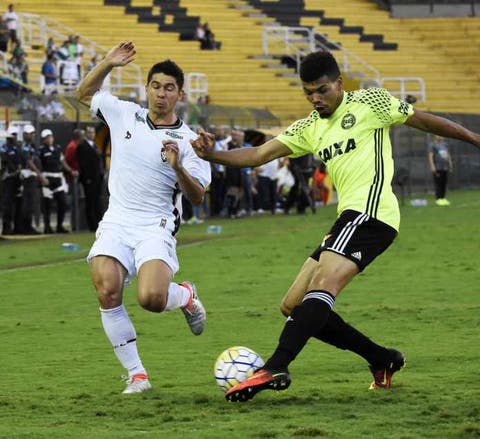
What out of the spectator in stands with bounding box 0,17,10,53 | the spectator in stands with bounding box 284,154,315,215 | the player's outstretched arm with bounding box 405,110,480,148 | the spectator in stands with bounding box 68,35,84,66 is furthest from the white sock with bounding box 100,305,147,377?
the spectator in stands with bounding box 0,17,10,53

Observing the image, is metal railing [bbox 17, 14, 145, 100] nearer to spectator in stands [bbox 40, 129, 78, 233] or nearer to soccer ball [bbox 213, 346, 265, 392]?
spectator in stands [bbox 40, 129, 78, 233]

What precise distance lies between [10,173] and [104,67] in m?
18.0

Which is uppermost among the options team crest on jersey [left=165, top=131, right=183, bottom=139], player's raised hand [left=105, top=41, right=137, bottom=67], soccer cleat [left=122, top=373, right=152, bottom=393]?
player's raised hand [left=105, top=41, right=137, bottom=67]

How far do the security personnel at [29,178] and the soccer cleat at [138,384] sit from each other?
1880 cm

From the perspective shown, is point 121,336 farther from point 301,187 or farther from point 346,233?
point 301,187

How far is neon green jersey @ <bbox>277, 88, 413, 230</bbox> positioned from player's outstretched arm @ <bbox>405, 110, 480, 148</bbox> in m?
0.07

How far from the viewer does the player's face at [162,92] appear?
381 inches

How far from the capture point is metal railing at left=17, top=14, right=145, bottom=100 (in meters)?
41.3

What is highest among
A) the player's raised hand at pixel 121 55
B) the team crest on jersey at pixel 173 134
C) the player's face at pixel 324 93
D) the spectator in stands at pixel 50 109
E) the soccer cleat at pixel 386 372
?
the player's raised hand at pixel 121 55

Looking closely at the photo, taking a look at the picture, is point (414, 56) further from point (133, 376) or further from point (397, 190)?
point (133, 376)

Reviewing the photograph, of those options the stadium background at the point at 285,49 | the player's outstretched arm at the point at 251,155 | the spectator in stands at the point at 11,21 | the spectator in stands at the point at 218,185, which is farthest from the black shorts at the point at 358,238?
the spectator in stands at the point at 11,21

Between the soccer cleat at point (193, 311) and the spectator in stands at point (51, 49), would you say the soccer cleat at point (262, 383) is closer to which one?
the soccer cleat at point (193, 311)

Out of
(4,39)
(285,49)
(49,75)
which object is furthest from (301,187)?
Answer: (285,49)

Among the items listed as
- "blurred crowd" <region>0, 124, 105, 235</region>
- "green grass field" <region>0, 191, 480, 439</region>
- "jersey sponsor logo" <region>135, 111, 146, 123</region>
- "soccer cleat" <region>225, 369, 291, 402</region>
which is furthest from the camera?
"blurred crowd" <region>0, 124, 105, 235</region>
